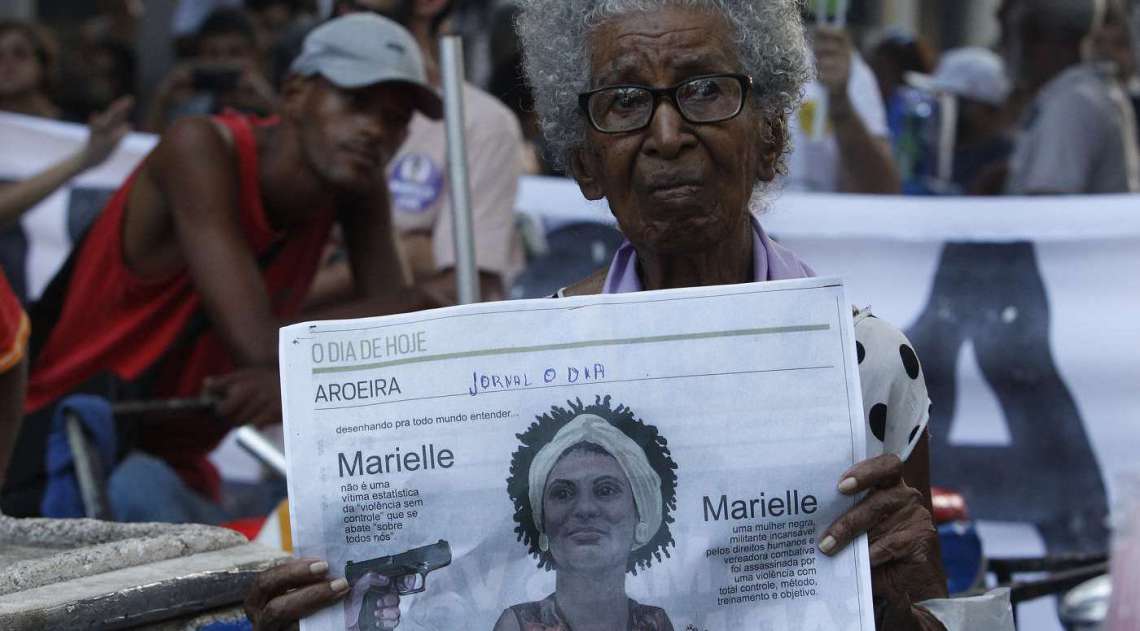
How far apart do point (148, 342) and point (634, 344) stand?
259cm

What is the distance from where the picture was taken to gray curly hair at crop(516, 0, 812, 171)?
2.00 metres

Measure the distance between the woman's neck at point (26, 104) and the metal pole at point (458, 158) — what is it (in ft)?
12.4

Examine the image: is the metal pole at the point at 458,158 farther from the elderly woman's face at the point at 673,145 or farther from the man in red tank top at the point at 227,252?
the elderly woman's face at the point at 673,145

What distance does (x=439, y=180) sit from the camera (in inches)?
186

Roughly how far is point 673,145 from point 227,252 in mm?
2075

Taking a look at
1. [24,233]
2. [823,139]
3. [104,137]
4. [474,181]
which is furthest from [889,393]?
[24,233]

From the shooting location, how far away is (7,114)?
6.40 m

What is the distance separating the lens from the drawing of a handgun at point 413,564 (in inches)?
68.7

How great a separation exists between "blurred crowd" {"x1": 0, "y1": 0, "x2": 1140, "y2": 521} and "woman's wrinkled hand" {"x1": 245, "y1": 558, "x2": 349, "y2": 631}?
727 millimetres

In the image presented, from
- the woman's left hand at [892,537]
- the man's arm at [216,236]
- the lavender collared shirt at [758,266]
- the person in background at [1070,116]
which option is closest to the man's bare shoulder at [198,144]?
the man's arm at [216,236]

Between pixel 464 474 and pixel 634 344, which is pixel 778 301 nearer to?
pixel 634 344

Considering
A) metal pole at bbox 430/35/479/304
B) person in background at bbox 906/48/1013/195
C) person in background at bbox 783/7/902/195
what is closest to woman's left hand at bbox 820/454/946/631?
metal pole at bbox 430/35/479/304

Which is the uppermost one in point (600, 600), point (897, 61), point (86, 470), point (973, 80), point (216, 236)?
point (897, 61)

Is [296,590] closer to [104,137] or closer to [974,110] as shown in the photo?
[104,137]
